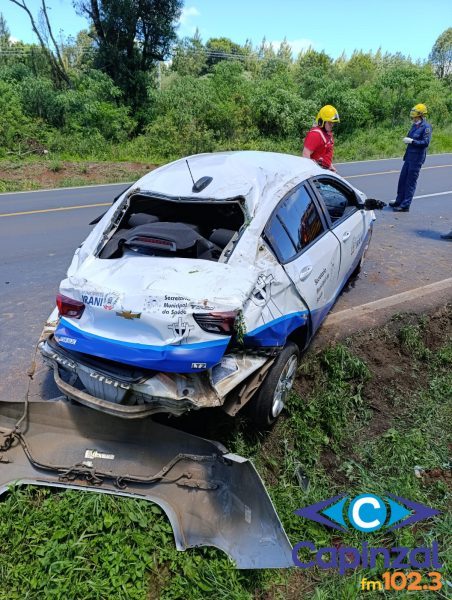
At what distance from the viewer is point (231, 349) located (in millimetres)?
3092

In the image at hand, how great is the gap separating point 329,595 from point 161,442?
4.29ft

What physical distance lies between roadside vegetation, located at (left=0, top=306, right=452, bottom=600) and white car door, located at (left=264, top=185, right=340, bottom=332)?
0.62m

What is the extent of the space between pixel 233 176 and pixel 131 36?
901 inches

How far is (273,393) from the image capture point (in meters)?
3.40

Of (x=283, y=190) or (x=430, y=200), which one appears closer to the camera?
(x=283, y=190)

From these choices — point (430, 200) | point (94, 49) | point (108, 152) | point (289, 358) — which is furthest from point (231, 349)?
point (94, 49)

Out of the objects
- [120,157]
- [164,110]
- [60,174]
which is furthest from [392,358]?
[164,110]

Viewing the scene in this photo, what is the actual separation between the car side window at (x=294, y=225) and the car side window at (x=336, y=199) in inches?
24.8

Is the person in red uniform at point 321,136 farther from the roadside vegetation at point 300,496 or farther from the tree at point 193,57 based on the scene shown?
the tree at point 193,57

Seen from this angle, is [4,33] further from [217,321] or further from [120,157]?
[217,321]

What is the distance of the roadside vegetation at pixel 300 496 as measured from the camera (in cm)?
258

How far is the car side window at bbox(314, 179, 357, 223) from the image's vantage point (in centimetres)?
501

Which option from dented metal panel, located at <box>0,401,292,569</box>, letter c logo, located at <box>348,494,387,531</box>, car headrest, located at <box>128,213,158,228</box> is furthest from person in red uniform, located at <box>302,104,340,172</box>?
dented metal panel, located at <box>0,401,292,569</box>

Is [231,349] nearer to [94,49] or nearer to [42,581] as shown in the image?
[42,581]
